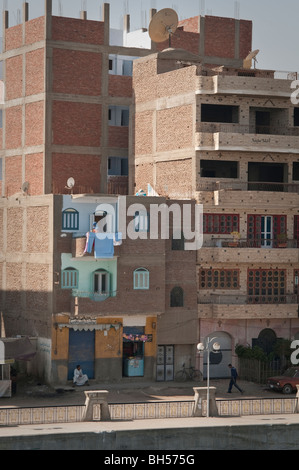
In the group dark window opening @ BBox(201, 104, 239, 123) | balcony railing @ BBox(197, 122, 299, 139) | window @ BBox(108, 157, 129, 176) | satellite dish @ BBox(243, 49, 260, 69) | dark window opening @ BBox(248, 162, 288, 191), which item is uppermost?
satellite dish @ BBox(243, 49, 260, 69)

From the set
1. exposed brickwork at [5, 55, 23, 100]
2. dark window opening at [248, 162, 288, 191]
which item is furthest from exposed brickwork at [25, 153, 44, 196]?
dark window opening at [248, 162, 288, 191]

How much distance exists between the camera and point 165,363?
6081cm

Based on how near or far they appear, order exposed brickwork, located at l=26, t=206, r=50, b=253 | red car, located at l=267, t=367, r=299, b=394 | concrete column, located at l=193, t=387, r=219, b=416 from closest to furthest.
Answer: concrete column, located at l=193, t=387, r=219, b=416 → red car, located at l=267, t=367, r=299, b=394 → exposed brickwork, located at l=26, t=206, r=50, b=253

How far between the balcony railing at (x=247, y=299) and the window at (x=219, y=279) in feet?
1.64

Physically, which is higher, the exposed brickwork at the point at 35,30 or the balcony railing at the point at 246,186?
the exposed brickwork at the point at 35,30

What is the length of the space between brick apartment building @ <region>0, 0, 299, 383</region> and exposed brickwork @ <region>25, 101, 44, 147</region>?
0.10 m

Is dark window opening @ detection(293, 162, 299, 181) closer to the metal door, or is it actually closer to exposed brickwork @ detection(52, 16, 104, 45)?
the metal door

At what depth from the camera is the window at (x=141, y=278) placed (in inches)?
2338

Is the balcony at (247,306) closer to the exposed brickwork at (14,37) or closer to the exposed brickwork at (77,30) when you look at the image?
the exposed brickwork at (77,30)

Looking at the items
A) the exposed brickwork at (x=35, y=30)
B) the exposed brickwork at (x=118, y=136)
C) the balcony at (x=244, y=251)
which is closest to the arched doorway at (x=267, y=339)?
the balcony at (x=244, y=251)

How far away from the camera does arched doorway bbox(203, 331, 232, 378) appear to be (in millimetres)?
61688

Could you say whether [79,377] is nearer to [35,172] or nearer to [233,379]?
[233,379]

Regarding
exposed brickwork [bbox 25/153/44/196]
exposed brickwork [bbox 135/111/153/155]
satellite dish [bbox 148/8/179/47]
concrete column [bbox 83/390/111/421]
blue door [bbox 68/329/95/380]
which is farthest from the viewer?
exposed brickwork [bbox 25/153/44/196]

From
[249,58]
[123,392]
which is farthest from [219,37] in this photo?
[123,392]
